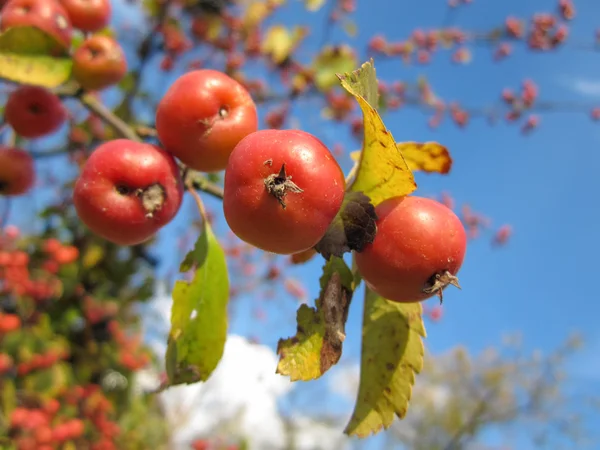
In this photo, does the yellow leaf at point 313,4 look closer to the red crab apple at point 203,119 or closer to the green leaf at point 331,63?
the green leaf at point 331,63

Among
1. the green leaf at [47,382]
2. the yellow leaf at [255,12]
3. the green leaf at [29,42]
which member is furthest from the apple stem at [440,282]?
the yellow leaf at [255,12]

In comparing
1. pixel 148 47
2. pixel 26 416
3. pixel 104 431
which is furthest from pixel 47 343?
pixel 148 47

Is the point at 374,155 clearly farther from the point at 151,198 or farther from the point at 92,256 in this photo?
the point at 92,256

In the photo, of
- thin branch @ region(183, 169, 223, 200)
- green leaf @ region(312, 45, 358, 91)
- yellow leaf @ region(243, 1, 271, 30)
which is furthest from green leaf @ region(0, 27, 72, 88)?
yellow leaf @ region(243, 1, 271, 30)

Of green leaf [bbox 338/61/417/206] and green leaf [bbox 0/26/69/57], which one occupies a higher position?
green leaf [bbox 338/61/417/206]

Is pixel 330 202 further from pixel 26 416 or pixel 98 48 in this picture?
pixel 26 416

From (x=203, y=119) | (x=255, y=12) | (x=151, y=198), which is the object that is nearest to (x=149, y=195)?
(x=151, y=198)

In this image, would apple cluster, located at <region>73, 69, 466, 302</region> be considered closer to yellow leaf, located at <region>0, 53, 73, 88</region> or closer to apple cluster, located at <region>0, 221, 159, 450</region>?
yellow leaf, located at <region>0, 53, 73, 88</region>
